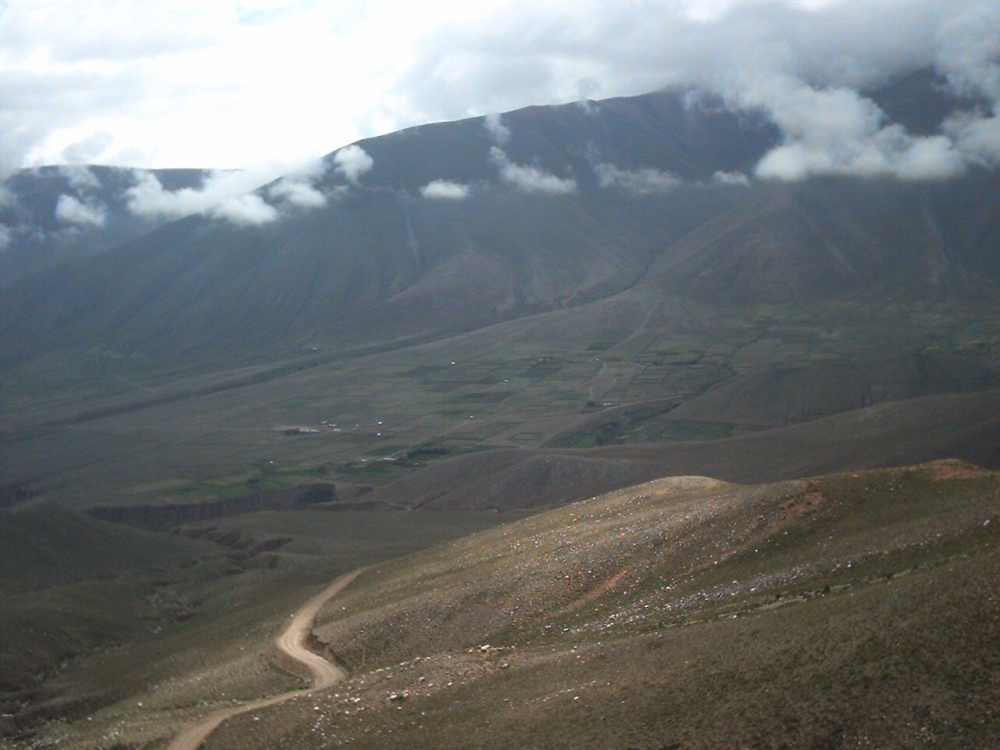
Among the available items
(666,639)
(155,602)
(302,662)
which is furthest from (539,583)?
(155,602)

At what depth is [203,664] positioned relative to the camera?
147 feet

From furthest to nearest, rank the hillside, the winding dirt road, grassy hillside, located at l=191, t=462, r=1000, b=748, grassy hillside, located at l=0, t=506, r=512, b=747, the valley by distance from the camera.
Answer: grassy hillside, located at l=0, t=506, r=512, b=747 < the winding dirt road < the valley < the hillside < grassy hillside, located at l=191, t=462, r=1000, b=748

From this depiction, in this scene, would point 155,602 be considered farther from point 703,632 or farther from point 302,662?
point 703,632

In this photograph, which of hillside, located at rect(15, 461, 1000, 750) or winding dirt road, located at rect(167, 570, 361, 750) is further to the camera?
winding dirt road, located at rect(167, 570, 361, 750)

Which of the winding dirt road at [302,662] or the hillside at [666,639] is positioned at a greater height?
the hillside at [666,639]

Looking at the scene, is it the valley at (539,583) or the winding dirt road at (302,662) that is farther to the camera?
the winding dirt road at (302,662)

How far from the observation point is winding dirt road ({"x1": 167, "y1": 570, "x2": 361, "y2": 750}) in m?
32.2

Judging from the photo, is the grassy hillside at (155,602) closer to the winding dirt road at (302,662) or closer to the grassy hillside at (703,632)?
the winding dirt road at (302,662)

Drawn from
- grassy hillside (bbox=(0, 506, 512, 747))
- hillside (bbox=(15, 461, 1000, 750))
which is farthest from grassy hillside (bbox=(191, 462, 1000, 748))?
grassy hillside (bbox=(0, 506, 512, 747))

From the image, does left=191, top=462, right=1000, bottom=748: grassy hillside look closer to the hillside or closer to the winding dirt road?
the hillside

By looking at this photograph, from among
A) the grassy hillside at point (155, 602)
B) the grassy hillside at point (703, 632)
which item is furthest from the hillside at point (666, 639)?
the grassy hillside at point (155, 602)

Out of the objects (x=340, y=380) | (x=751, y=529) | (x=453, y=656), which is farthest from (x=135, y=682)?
(x=340, y=380)

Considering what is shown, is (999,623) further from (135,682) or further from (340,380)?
(340,380)

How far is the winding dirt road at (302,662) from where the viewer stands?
3218 cm
